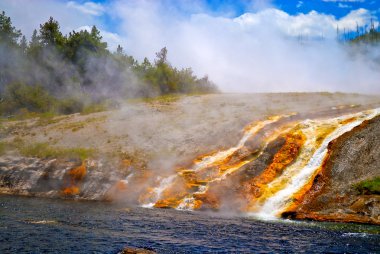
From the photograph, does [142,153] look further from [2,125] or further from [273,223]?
[2,125]

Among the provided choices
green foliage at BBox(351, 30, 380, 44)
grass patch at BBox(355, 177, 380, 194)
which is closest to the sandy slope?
grass patch at BBox(355, 177, 380, 194)

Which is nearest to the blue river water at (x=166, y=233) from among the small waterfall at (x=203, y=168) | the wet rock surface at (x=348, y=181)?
the wet rock surface at (x=348, y=181)

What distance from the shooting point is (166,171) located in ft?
112

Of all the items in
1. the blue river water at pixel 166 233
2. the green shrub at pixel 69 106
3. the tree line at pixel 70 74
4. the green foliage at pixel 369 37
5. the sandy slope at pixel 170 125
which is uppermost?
the green foliage at pixel 369 37

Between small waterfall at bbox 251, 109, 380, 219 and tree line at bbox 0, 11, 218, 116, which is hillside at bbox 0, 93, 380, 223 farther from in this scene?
tree line at bbox 0, 11, 218, 116

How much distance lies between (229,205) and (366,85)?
63.9m

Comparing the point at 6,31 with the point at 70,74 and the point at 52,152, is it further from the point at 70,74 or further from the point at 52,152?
the point at 52,152

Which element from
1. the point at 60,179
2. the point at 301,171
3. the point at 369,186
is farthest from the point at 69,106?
the point at 369,186

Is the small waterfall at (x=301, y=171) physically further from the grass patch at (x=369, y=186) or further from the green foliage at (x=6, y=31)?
the green foliage at (x=6, y=31)

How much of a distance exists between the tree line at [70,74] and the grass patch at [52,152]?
25.1 metres

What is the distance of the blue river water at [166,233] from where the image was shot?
651 inches

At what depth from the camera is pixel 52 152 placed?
3794 cm

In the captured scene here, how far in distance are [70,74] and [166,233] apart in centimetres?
6200

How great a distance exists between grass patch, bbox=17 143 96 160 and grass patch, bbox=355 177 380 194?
22.9 m
